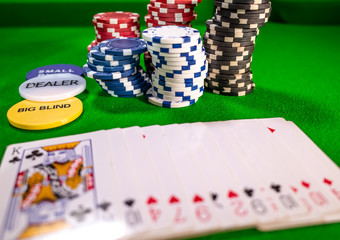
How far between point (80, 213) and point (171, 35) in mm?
1230

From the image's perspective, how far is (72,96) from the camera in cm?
215

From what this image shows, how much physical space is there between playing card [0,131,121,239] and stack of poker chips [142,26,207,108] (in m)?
0.59

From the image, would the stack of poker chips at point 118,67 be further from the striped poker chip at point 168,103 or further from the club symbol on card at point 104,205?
the club symbol on card at point 104,205

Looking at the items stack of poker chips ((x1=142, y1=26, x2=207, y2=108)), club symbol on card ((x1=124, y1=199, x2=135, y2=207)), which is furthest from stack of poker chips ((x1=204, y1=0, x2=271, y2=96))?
A: club symbol on card ((x1=124, y1=199, x2=135, y2=207))

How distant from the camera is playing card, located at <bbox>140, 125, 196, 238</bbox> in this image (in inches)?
45.9

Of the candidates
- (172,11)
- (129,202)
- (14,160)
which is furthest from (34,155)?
(172,11)

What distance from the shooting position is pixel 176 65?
6.48ft

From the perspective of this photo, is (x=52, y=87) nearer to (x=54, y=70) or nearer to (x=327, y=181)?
(x=54, y=70)

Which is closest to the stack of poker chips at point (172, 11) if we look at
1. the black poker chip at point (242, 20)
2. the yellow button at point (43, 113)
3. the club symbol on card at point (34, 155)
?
the black poker chip at point (242, 20)

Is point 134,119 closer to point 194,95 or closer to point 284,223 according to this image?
point 194,95

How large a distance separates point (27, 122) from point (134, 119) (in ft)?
2.03

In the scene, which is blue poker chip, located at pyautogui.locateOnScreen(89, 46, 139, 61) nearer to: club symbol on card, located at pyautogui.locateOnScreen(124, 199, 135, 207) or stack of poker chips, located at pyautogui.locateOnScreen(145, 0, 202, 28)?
stack of poker chips, located at pyautogui.locateOnScreen(145, 0, 202, 28)

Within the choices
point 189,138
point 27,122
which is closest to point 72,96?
point 27,122

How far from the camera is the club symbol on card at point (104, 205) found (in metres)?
1.23
